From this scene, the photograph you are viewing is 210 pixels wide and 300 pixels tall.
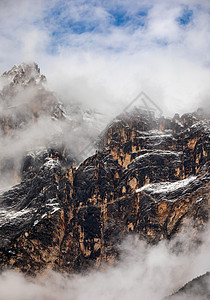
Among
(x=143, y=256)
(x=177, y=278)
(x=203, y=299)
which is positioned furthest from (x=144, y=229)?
(x=203, y=299)

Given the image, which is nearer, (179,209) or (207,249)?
(207,249)

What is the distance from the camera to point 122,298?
197 m

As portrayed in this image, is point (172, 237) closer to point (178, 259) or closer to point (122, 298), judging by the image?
point (178, 259)

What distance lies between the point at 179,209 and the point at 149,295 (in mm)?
39381

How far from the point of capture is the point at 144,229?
199250 millimetres

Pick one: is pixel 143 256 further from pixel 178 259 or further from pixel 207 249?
pixel 207 249

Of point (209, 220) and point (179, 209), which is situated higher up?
point (179, 209)

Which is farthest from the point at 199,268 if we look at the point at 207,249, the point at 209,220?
the point at 209,220

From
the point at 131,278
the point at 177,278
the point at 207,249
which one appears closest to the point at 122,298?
the point at 131,278

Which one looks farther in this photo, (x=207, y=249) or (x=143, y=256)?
(x=143, y=256)

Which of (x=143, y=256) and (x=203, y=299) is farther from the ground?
(x=143, y=256)

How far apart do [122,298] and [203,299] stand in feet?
122

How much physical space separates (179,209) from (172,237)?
13050 millimetres

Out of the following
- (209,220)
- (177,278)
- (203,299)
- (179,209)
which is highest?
(179,209)
